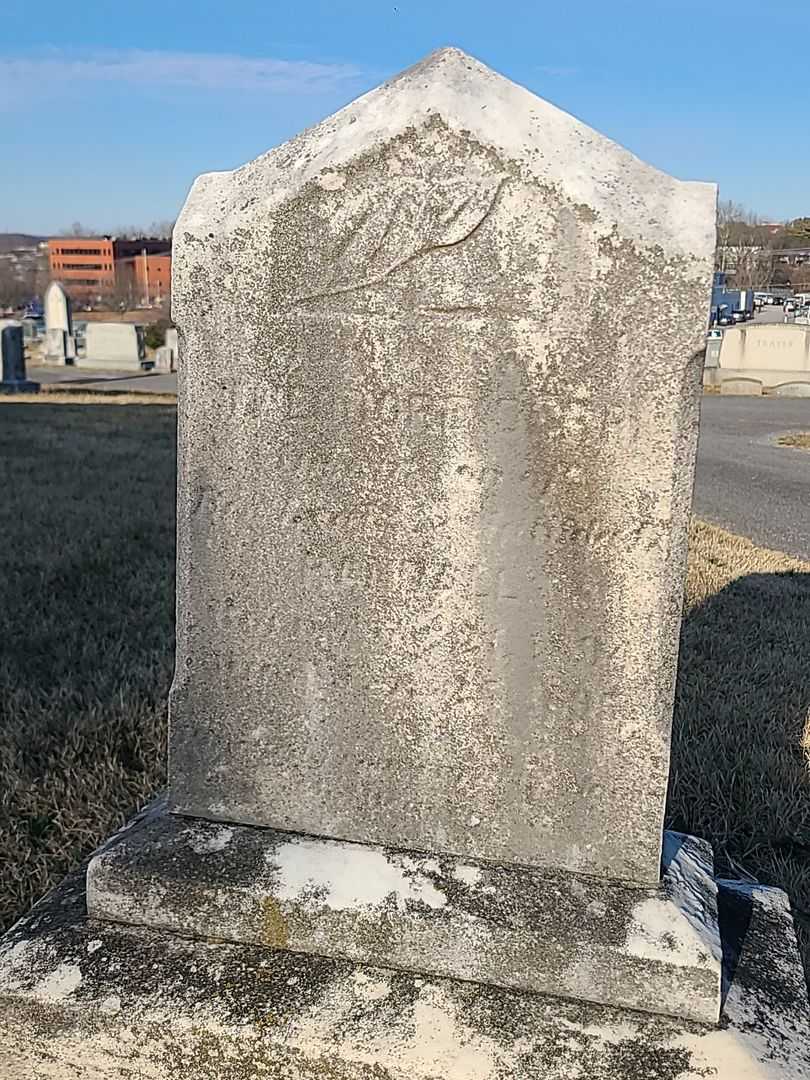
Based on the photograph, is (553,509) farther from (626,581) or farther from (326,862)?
(326,862)

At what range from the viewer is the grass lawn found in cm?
234

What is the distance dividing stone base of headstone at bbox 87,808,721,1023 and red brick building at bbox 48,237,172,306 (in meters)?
51.6

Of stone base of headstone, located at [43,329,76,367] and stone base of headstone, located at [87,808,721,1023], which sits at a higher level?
stone base of headstone, located at [43,329,76,367]

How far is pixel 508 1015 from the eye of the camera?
130 cm

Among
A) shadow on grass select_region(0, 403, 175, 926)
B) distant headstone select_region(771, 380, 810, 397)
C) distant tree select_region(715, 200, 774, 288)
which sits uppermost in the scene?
distant tree select_region(715, 200, 774, 288)

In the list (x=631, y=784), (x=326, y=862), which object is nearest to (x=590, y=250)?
(x=631, y=784)

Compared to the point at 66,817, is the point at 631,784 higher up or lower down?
higher up

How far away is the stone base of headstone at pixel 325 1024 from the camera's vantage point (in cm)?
124

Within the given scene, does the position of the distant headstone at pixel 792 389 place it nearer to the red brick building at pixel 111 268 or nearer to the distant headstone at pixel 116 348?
the distant headstone at pixel 116 348

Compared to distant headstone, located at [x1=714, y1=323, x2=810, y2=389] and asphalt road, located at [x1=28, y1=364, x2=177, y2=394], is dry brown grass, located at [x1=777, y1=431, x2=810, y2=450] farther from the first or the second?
asphalt road, located at [x1=28, y1=364, x2=177, y2=394]

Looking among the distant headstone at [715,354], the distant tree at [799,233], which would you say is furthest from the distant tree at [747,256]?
the distant headstone at [715,354]

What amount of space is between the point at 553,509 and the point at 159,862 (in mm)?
833

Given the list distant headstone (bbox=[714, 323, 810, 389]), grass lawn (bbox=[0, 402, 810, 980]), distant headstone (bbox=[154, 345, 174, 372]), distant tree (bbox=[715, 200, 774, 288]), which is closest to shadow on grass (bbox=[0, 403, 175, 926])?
grass lawn (bbox=[0, 402, 810, 980])

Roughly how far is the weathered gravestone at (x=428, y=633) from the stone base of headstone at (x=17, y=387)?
15.2 m
